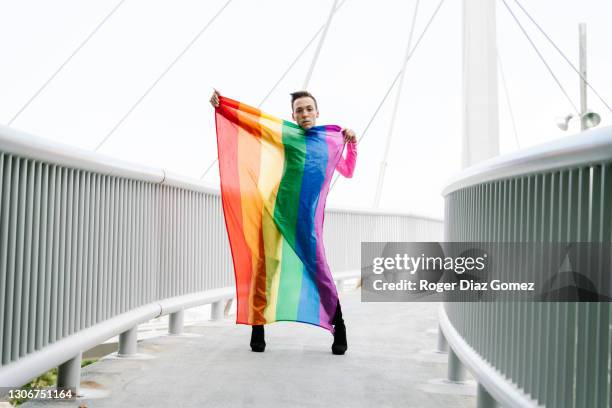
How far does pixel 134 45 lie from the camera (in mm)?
15672

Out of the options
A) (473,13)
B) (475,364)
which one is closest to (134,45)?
(473,13)

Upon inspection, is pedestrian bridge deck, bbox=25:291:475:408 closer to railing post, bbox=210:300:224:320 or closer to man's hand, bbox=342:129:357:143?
railing post, bbox=210:300:224:320

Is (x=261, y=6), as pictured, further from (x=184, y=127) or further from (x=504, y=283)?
(x=504, y=283)

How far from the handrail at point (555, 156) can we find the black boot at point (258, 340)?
229 cm

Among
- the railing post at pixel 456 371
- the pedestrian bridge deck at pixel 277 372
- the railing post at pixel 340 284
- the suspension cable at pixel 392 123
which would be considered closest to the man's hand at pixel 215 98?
the pedestrian bridge deck at pixel 277 372

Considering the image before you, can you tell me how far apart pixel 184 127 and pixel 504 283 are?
1726 cm

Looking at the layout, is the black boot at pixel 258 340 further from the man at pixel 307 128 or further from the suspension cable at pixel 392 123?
the suspension cable at pixel 392 123

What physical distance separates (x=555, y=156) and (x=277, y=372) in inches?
97.4

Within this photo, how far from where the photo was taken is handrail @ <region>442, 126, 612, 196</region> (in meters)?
1.69

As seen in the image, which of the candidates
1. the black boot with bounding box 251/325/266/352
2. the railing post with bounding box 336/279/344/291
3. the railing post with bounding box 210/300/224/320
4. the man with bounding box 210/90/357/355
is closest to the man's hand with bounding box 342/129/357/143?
the man with bounding box 210/90/357/355

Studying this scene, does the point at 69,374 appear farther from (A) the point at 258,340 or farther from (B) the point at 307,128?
(B) the point at 307,128

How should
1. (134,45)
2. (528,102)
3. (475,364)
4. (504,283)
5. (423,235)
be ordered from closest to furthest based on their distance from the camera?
(504,283) → (475,364) → (423,235) → (134,45) → (528,102)

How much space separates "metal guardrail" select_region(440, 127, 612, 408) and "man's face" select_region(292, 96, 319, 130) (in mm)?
1872

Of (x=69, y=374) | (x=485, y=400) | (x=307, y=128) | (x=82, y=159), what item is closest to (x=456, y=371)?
(x=485, y=400)
